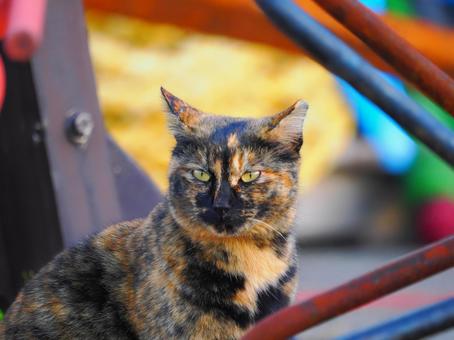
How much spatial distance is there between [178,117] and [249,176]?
0.27 m

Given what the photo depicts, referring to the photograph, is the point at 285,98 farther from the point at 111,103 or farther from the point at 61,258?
the point at 61,258

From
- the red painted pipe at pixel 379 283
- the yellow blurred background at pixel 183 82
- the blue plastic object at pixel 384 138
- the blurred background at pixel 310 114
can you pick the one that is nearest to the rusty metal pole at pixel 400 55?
the red painted pipe at pixel 379 283

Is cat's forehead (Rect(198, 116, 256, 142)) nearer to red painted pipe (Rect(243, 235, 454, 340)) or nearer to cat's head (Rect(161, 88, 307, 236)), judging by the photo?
cat's head (Rect(161, 88, 307, 236))

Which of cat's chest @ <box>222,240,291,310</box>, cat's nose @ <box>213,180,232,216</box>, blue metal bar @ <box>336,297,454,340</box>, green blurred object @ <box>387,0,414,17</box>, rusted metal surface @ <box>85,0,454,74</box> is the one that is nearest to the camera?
blue metal bar @ <box>336,297,454,340</box>

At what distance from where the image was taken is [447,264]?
1.50 meters

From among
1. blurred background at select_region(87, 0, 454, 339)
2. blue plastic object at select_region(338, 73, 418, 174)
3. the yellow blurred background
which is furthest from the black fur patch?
blue plastic object at select_region(338, 73, 418, 174)

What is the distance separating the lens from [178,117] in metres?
2.43

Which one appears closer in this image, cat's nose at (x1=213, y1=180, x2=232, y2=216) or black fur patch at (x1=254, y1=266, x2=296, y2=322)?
cat's nose at (x1=213, y1=180, x2=232, y2=216)

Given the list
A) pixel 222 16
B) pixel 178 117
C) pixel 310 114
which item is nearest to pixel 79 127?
pixel 178 117

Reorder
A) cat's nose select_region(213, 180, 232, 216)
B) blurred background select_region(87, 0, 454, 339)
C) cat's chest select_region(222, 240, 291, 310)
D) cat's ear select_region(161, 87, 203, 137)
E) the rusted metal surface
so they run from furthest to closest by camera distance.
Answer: blurred background select_region(87, 0, 454, 339) → the rusted metal surface → cat's ear select_region(161, 87, 203, 137) → cat's chest select_region(222, 240, 291, 310) → cat's nose select_region(213, 180, 232, 216)

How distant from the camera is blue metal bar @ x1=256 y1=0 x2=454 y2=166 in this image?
1604 mm

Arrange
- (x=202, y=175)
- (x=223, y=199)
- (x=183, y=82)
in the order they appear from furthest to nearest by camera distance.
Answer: (x=183, y=82)
(x=202, y=175)
(x=223, y=199)

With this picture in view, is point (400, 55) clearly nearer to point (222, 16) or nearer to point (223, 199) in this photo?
point (223, 199)

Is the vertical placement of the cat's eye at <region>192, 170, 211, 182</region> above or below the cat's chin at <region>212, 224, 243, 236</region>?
above
